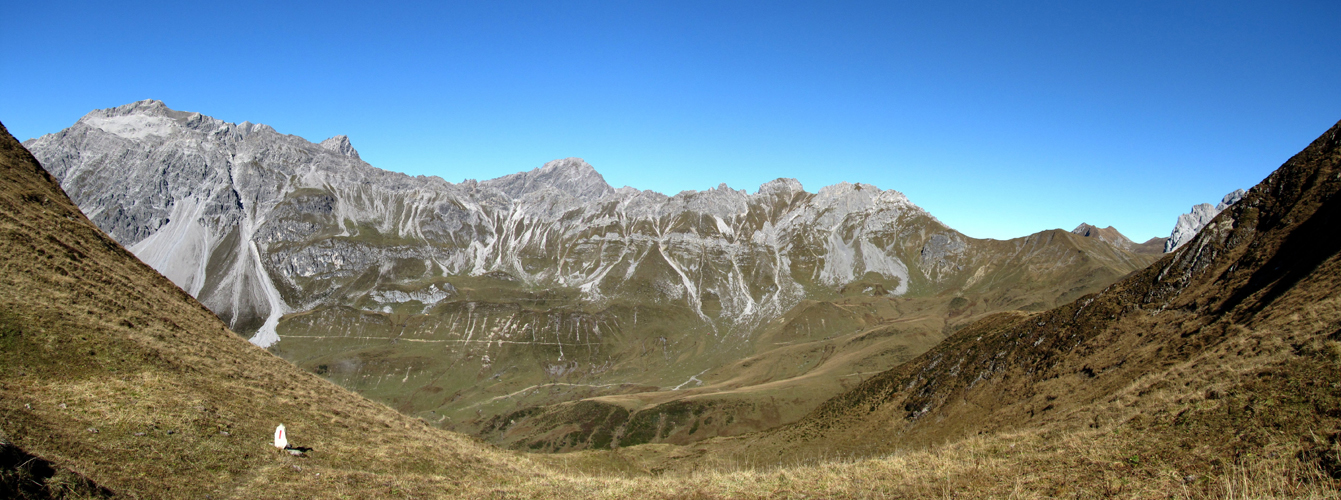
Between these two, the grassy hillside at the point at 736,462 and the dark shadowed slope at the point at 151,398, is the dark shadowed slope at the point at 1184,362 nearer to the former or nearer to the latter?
the grassy hillside at the point at 736,462

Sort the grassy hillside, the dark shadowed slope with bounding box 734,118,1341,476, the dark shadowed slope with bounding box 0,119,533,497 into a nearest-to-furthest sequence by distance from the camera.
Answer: the grassy hillside → the dark shadowed slope with bounding box 0,119,533,497 → the dark shadowed slope with bounding box 734,118,1341,476

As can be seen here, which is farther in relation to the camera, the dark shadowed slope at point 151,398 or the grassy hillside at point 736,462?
the dark shadowed slope at point 151,398

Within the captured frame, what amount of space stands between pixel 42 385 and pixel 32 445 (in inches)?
307

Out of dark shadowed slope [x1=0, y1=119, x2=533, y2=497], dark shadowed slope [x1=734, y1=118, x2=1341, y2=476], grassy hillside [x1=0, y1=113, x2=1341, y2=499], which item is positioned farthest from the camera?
dark shadowed slope [x1=734, y1=118, x2=1341, y2=476]

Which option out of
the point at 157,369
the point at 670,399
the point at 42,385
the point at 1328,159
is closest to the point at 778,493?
the point at 42,385

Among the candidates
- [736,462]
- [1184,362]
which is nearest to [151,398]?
[736,462]

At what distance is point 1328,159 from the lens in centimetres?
4922

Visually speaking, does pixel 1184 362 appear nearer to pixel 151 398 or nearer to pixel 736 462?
pixel 736 462

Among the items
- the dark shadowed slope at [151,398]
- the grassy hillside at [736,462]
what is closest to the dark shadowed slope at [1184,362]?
the grassy hillside at [736,462]

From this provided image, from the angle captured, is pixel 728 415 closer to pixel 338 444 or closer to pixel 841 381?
pixel 841 381

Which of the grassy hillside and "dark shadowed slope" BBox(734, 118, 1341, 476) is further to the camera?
"dark shadowed slope" BBox(734, 118, 1341, 476)

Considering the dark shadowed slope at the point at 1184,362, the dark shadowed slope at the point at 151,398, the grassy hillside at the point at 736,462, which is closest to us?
the grassy hillside at the point at 736,462

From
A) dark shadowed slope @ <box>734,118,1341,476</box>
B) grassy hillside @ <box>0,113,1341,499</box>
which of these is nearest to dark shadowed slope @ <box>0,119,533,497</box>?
grassy hillside @ <box>0,113,1341,499</box>

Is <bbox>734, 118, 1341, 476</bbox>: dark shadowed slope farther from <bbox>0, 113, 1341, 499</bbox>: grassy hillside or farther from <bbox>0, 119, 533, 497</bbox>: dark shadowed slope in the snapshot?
<bbox>0, 119, 533, 497</bbox>: dark shadowed slope
